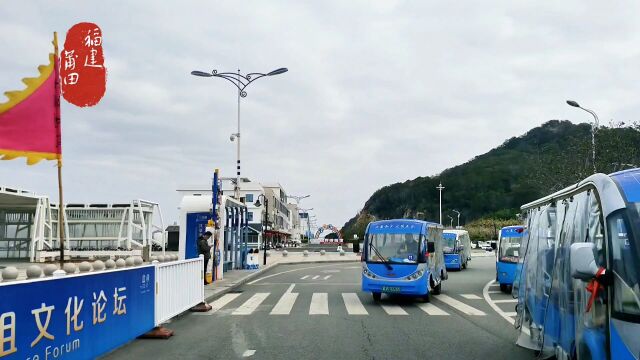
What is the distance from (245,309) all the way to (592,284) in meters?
10.6

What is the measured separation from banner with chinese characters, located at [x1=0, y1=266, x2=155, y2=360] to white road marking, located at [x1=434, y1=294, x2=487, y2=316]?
783 centimetres

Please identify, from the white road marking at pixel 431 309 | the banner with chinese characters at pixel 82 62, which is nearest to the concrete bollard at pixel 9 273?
the banner with chinese characters at pixel 82 62

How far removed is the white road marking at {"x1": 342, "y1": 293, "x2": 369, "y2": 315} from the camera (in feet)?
45.4

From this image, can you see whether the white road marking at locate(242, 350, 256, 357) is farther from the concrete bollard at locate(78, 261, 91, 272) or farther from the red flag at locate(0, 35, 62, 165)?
the red flag at locate(0, 35, 62, 165)

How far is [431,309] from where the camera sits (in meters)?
14.6

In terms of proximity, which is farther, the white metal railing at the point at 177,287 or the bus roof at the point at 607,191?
the white metal railing at the point at 177,287

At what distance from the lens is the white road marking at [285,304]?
44.9 feet

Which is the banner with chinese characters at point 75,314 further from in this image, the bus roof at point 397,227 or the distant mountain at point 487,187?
the distant mountain at point 487,187

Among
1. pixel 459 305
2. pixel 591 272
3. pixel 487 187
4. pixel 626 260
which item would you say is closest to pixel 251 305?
pixel 459 305

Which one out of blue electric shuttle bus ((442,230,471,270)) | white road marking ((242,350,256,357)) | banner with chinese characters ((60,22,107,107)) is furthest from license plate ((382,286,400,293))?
blue electric shuttle bus ((442,230,471,270))

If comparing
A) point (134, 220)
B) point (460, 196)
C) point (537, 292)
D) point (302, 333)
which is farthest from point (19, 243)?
point (460, 196)

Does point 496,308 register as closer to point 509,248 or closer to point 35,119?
point 509,248

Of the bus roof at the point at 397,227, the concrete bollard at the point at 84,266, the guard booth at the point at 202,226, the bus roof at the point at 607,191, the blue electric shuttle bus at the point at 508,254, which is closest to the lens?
the bus roof at the point at 607,191

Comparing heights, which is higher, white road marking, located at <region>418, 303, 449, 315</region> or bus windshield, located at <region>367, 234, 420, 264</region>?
bus windshield, located at <region>367, 234, 420, 264</region>
